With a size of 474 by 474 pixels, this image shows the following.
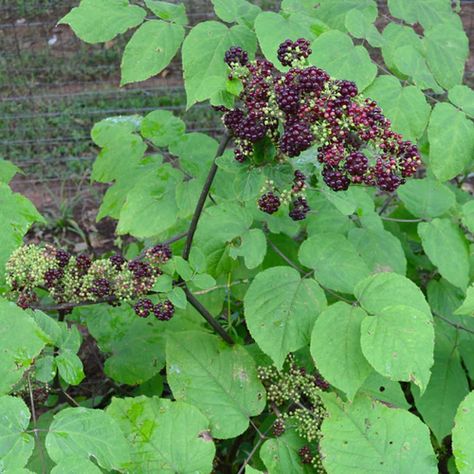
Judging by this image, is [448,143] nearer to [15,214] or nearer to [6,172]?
[15,214]

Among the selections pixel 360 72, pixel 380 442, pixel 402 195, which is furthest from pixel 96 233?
pixel 380 442

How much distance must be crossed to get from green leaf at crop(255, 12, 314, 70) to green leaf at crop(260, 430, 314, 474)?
1.20 meters

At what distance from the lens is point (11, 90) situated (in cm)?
658

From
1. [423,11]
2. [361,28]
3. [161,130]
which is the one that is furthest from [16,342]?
[423,11]

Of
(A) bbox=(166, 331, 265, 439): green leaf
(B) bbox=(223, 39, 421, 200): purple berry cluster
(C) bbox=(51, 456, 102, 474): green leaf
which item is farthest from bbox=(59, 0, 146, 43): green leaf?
(C) bbox=(51, 456, 102, 474): green leaf

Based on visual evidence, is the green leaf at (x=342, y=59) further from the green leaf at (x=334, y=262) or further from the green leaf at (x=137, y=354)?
the green leaf at (x=137, y=354)

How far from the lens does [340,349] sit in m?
1.98

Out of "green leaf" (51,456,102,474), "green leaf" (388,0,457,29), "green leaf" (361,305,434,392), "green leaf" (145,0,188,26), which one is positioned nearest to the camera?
"green leaf" (51,456,102,474)

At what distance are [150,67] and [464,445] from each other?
152 centimetres

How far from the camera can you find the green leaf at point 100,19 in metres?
2.29

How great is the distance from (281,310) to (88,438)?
70 cm

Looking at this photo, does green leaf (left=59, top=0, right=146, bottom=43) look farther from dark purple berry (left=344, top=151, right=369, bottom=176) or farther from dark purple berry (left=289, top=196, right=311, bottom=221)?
dark purple berry (left=344, top=151, right=369, bottom=176)

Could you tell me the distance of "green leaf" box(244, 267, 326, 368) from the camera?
205 centimetres

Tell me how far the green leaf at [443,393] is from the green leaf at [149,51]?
5.15ft
